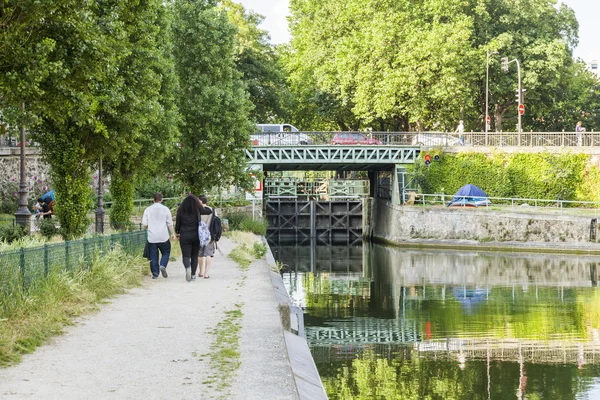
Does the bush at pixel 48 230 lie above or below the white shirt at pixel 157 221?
below

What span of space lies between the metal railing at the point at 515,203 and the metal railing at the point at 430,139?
3.64 m

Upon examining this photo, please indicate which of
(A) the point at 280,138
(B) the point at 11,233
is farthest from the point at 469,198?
(B) the point at 11,233

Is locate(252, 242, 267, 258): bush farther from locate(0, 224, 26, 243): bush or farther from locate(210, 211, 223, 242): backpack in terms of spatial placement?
locate(0, 224, 26, 243): bush

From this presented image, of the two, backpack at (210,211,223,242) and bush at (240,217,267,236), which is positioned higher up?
backpack at (210,211,223,242)

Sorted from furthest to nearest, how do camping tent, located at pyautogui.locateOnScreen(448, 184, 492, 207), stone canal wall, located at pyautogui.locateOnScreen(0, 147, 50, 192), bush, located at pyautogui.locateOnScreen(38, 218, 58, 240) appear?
camping tent, located at pyautogui.locateOnScreen(448, 184, 492, 207)
stone canal wall, located at pyautogui.locateOnScreen(0, 147, 50, 192)
bush, located at pyautogui.locateOnScreen(38, 218, 58, 240)

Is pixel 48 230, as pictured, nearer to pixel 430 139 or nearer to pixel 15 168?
pixel 15 168

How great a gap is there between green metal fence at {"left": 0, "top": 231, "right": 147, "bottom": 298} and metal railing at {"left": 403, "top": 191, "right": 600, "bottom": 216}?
34.2 metres

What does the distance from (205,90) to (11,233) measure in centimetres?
1737

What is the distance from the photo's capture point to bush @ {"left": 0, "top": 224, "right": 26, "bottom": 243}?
74.4 ft

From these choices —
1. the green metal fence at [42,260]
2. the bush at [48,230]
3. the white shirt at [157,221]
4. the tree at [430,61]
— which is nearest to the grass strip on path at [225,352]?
the green metal fence at [42,260]

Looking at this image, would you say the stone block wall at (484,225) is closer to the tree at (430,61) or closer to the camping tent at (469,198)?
the camping tent at (469,198)

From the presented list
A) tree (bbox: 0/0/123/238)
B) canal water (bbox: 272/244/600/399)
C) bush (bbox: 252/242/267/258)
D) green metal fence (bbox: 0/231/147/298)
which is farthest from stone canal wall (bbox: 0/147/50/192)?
green metal fence (bbox: 0/231/147/298)

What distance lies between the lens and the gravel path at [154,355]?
8.93 metres

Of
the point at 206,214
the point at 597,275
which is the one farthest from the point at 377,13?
the point at 206,214
